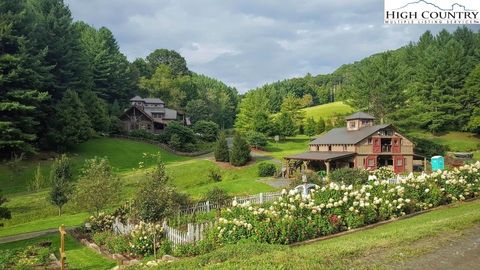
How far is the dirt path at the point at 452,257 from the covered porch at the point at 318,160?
99.6ft

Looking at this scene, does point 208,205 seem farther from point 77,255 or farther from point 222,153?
point 222,153

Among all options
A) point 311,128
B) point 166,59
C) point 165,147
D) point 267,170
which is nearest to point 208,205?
point 267,170

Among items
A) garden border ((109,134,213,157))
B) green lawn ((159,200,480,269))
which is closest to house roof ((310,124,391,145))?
garden border ((109,134,213,157))

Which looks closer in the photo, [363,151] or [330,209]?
[330,209]

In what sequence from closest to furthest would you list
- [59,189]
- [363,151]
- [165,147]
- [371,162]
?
[59,189]
[363,151]
[371,162]
[165,147]

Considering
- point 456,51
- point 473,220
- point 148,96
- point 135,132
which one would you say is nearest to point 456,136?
point 456,51

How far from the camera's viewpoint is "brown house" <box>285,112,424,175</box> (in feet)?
140

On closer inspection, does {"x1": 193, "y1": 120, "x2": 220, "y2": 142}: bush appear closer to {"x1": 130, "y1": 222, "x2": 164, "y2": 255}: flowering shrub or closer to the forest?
the forest

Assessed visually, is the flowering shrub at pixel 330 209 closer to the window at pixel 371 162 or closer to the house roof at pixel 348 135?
the window at pixel 371 162

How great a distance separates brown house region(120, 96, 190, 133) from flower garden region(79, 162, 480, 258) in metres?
51.1

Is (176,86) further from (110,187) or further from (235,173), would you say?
(110,187)

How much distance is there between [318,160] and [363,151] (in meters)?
5.31

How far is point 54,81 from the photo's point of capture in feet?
166

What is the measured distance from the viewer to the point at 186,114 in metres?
86.3
